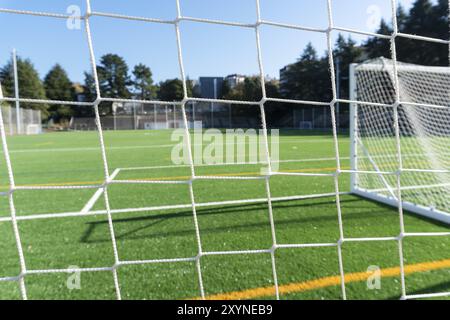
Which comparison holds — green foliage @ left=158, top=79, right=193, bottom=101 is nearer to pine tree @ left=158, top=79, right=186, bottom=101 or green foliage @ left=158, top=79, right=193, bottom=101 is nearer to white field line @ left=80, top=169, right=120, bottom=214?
pine tree @ left=158, top=79, right=186, bottom=101

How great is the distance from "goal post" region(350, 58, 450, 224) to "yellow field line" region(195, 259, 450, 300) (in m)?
0.82

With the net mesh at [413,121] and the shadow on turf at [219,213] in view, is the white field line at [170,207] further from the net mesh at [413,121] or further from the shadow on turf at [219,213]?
the net mesh at [413,121]

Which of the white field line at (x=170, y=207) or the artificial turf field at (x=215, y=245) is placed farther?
the white field line at (x=170, y=207)

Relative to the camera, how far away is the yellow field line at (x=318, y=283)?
4.99 feet

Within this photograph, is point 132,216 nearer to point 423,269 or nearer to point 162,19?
point 162,19

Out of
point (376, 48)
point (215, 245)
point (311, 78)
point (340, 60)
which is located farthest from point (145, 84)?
point (340, 60)

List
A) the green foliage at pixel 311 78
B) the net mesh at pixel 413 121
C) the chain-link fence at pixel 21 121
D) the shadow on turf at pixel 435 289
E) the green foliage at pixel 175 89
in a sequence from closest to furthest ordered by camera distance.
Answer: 1. the shadow on turf at pixel 435 289
2. the green foliage at pixel 175 89
3. the net mesh at pixel 413 121
4. the chain-link fence at pixel 21 121
5. the green foliage at pixel 311 78

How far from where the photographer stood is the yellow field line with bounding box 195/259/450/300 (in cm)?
152

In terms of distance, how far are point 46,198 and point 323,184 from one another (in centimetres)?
294

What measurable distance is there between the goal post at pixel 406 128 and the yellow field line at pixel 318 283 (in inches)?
32.3

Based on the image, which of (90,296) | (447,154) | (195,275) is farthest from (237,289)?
Answer: (447,154)

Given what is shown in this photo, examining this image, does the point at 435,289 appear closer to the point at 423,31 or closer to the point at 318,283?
the point at 318,283

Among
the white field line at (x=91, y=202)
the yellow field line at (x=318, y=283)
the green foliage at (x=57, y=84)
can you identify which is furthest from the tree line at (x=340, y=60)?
the yellow field line at (x=318, y=283)

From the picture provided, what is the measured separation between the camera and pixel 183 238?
7.25 ft
